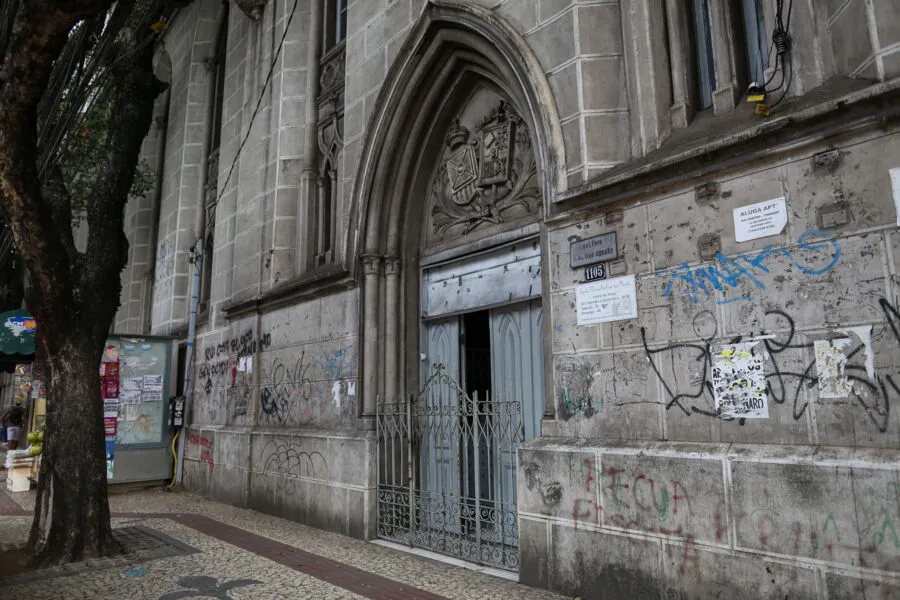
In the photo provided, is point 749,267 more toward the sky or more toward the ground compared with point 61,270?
more toward the ground

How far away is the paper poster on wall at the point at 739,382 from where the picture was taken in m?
4.30

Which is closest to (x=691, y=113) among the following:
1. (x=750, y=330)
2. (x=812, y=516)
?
(x=750, y=330)

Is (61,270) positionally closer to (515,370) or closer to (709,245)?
(515,370)

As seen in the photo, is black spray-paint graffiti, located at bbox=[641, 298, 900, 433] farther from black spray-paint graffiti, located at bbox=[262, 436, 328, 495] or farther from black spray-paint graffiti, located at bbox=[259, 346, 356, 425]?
black spray-paint graffiti, located at bbox=[262, 436, 328, 495]

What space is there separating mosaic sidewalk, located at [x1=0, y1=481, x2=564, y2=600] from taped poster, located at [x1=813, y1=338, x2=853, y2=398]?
2593 millimetres

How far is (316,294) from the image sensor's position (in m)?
9.03

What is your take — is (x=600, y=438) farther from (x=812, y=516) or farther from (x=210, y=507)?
(x=210, y=507)

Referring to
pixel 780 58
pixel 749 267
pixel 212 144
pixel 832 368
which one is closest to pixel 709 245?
pixel 749 267

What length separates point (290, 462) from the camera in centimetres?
894

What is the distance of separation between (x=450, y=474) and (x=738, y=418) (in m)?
3.86

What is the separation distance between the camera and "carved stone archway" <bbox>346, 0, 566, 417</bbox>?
747cm

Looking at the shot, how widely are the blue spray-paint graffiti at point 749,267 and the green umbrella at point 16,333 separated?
12.7m

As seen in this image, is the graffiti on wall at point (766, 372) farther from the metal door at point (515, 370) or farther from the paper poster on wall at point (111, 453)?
the paper poster on wall at point (111, 453)

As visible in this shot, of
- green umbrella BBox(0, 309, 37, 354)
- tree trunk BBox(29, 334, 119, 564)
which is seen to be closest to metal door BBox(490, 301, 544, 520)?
tree trunk BBox(29, 334, 119, 564)
